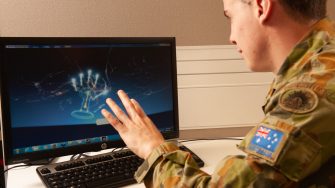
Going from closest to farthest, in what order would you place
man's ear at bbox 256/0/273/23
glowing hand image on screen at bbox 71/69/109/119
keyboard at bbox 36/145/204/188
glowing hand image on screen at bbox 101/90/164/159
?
1. man's ear at bbox 256/0/273/23
2. glowing hand image on screen at bbox 101/90/164/159
3. keyboard at bbox 36/145/204/188
4. glowing hand image on screen at bbox 71/69/109/119

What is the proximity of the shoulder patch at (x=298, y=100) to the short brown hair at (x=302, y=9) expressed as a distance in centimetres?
18

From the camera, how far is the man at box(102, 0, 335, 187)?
0.58 metres

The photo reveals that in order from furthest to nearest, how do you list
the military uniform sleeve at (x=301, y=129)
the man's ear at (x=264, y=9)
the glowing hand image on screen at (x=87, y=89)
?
1. the glowing hand image on screen at (x=87, y=89)
2. the man's ear at (x=264, y=9)
3. the military uniform sleeve at (x=301, y=129)

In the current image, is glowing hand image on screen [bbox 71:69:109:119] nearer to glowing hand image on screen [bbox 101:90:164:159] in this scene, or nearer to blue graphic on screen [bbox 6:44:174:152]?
blue graphic on screen [bbox 6:44:174:152]

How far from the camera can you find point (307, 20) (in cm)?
72

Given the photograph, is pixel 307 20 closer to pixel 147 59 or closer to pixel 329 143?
pixel 329 143

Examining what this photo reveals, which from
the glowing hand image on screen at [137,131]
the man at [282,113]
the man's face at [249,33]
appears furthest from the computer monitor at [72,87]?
the man's face at [249,33]

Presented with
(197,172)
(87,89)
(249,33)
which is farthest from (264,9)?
(87,89)

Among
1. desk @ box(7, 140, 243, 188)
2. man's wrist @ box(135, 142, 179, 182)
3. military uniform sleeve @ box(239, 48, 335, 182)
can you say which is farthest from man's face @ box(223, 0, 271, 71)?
desk @ box(7, 140, 243, 188)

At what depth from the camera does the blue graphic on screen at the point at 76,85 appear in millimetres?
1060

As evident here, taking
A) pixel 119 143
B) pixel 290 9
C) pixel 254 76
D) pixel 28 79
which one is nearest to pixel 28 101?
pixel 28 79

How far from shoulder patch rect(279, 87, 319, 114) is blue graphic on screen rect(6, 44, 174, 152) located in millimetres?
707

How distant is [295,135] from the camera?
22.7 inches

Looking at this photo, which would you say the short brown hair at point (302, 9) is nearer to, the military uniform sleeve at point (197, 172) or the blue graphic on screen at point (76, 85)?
the military uniform sleeve at point (197, 172)
